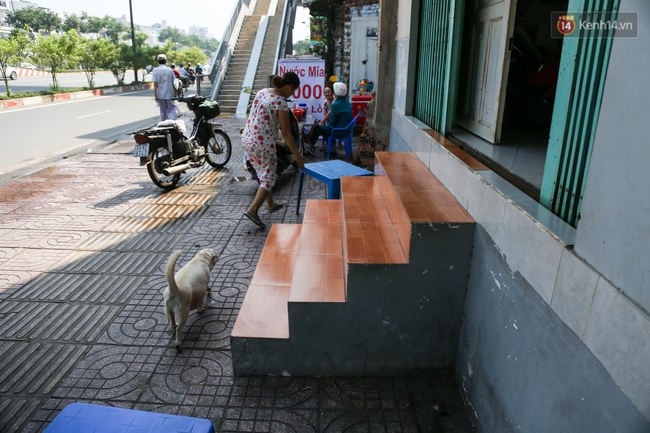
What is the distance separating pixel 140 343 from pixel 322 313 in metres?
1.52

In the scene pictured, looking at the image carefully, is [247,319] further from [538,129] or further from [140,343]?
[538,129]

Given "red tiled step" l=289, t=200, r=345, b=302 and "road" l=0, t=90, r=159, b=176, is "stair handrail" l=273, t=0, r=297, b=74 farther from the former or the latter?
"red tiled step" l=289, t=200, r=345, b=302

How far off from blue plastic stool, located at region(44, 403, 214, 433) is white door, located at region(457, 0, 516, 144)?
322cm

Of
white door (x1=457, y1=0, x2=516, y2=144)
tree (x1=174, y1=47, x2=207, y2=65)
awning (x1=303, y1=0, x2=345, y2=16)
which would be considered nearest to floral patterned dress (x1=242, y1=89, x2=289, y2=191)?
white door (x1=457, y1=0, x2=516, y2=144)

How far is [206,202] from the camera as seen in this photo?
249 inches

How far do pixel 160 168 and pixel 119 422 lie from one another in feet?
18.5

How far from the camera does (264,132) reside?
503 centimetres

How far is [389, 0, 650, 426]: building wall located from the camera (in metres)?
1.32

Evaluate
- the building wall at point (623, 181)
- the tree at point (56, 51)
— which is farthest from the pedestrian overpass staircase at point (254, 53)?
the building wall at point (623, 181)

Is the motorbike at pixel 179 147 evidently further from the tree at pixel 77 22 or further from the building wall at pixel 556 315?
the tree at pixel 77 22

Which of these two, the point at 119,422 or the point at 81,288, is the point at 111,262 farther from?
the point at 119,422

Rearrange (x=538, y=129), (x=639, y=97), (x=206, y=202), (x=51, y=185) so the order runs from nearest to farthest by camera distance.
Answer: (x=639, y=97)
(x=538, y=129)
(x=206, y=202)
(x=51, y=185)

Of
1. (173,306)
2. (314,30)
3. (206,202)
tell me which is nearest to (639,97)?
(173,306)

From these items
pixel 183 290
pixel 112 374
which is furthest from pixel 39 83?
pixel 112 374
